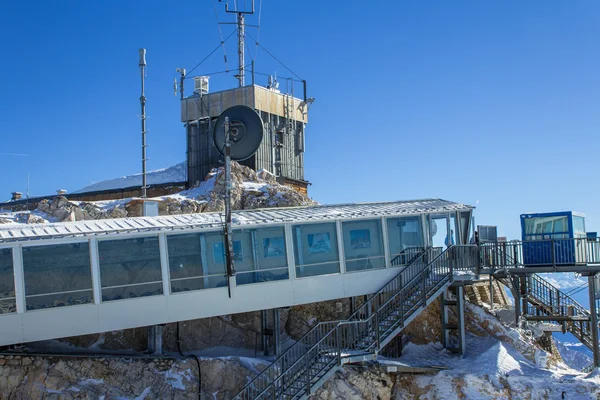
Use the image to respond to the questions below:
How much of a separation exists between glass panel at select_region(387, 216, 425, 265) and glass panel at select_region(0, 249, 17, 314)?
526 inches

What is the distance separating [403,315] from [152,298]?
8.72 m

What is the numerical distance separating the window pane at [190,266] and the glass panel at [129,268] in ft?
1.69

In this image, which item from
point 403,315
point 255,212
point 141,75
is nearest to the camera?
point 403,315

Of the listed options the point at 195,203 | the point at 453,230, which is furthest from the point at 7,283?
the point at 453,230

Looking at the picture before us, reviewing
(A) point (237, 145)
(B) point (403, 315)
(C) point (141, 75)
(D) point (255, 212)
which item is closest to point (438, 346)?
(B) point (403, 315)

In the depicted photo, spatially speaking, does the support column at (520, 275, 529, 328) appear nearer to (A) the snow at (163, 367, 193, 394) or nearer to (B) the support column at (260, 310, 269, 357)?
(B) the support column at (260, 310, 269, 357)

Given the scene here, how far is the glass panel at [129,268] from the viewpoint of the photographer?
2439 centimetres

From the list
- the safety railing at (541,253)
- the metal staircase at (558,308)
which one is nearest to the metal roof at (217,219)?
the safety railing at (541,253)

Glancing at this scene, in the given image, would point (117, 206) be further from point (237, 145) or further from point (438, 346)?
point (438, 346)

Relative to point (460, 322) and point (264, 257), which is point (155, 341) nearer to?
point (264, 257)

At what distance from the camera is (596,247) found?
28625 mm

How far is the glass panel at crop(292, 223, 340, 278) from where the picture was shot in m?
27.5

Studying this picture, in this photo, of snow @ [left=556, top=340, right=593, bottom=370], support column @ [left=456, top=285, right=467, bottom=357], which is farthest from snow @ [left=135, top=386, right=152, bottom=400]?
snow @ [left=556, top=340, right=593, bottom=370]

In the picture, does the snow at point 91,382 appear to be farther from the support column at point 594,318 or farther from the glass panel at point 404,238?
the support column at point 594,318
